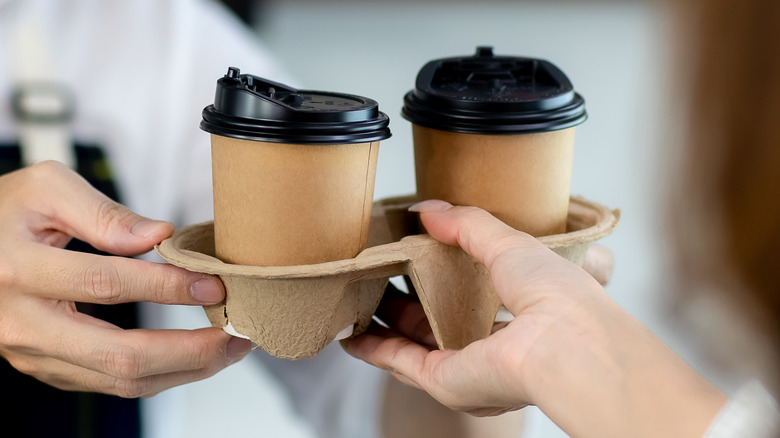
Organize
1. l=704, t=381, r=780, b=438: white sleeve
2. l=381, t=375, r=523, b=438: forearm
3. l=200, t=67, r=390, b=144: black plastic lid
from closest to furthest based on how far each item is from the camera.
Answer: l=704, t=381, r=780, b=438: white sleeve < l=200, t=67, r=390, b=144: black plastic lid < l=381, t=375, r=523, b=438: forearm

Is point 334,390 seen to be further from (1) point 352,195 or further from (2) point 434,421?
(1) point 352,195

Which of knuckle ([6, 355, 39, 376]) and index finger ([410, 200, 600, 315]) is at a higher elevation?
index finger ([410, 200, 600, 315])

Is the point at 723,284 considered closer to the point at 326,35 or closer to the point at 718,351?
the point at 718,351

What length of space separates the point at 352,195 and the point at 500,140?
0.12 m

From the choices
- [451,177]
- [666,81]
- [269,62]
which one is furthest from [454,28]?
[666,81]

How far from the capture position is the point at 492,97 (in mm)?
520

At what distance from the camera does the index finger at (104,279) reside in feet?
1.61

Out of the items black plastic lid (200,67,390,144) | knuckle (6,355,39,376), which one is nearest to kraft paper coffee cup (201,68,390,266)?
black plastic lid (200,67,390,144)

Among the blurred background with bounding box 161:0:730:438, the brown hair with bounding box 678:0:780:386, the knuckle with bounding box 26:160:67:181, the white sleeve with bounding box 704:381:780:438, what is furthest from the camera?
the blurred background with bounding box 161:0:730:438

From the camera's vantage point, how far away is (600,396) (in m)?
0.39

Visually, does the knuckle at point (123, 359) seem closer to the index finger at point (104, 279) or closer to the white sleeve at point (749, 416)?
the index finger at point (104, 279)

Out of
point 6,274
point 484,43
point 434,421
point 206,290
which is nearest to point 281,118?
point 206,290

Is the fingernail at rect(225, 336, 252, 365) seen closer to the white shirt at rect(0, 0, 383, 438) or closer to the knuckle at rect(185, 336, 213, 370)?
the knuckle at rect(185, 336, 213, 370)

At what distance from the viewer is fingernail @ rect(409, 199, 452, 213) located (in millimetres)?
524
